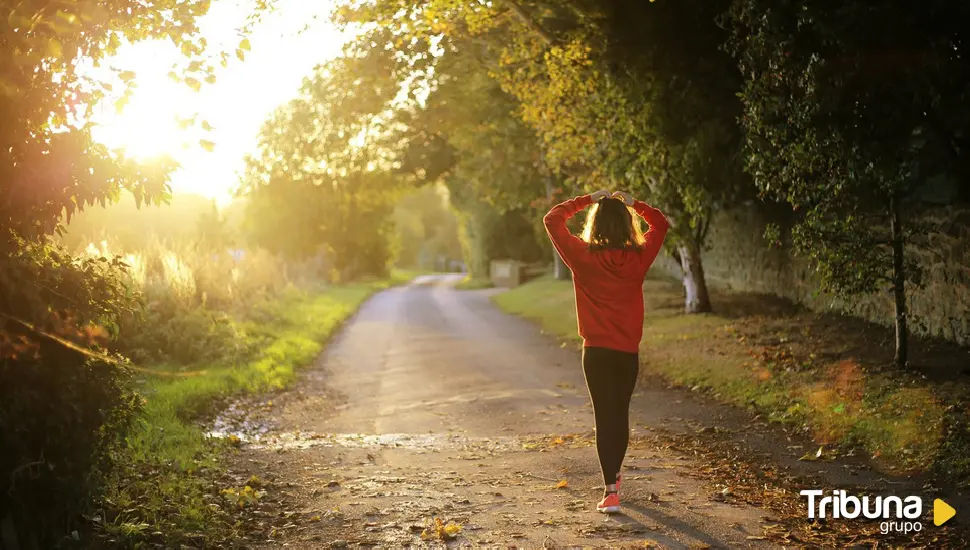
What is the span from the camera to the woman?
21.4 ft

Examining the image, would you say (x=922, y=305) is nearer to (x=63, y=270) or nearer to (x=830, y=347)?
(x=830, y=347)

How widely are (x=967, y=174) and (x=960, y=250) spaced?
1.08 meters

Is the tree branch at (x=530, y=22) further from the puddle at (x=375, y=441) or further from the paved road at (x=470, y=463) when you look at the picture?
the puddle at (x=375, y=441)

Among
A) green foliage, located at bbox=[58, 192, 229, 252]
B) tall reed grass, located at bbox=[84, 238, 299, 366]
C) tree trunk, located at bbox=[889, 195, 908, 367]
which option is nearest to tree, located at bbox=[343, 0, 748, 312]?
tree trunk, located at bbox=[889, 195, 908, 367]

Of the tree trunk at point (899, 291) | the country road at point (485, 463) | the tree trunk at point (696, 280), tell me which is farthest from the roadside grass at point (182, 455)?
the tree trunk at point (696, 280)

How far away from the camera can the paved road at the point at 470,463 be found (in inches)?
244

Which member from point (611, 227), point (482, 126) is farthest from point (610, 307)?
point (482, 126)

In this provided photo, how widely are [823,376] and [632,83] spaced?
7364mm

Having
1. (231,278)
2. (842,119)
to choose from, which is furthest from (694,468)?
(231,278)

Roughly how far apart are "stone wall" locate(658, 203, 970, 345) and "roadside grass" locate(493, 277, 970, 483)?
0.32 metres

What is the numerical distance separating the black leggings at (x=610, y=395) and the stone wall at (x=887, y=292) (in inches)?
220

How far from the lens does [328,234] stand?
50969mm

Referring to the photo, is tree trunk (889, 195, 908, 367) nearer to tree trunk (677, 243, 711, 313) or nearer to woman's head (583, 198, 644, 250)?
woman's head (583, 198, 644, 250)

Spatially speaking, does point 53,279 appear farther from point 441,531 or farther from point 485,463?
point 485,463
